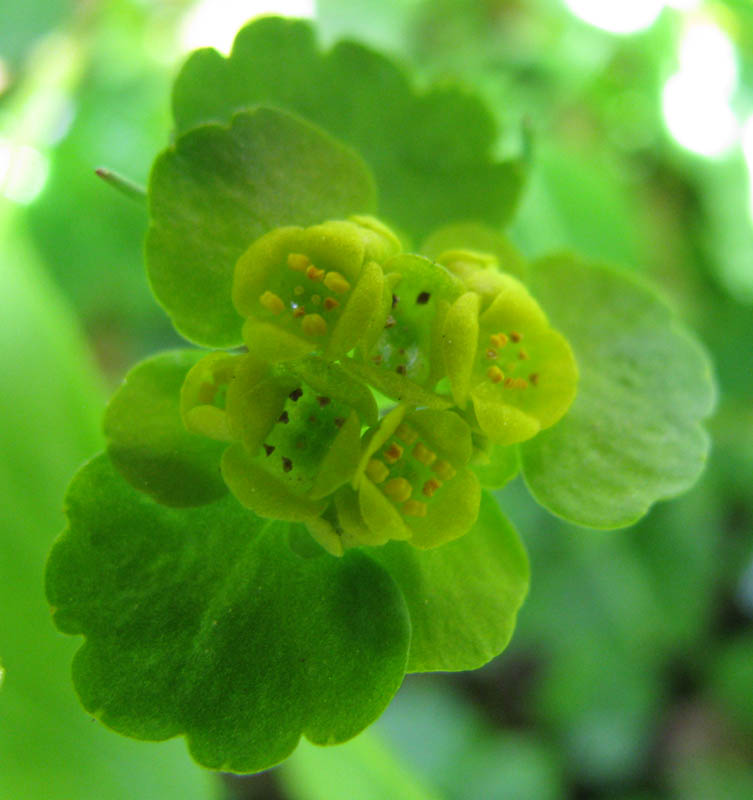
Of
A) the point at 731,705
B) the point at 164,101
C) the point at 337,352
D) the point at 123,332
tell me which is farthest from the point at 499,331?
the point at 731,705

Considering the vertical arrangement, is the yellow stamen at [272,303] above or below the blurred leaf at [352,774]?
above

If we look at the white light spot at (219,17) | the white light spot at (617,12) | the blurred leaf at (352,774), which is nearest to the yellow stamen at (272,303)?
the blurred leaf at (352,774)

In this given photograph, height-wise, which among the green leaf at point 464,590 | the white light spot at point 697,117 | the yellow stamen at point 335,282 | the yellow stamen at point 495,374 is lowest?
the white light spot at point 697,117

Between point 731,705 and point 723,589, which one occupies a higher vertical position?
point 723,589

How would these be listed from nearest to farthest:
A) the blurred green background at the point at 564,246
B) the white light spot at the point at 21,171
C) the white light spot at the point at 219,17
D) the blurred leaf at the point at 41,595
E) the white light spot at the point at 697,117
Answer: the blurred leaf at the point at 41,595, the white light spot at the point at 21,171, the blurred green background at the point at 564,246, the white light spot at the point at 219,17, the white light spot at the point at 697,117

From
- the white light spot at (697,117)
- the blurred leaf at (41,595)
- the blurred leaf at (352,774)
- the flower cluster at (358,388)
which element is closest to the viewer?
the flower cluster at (358,388)

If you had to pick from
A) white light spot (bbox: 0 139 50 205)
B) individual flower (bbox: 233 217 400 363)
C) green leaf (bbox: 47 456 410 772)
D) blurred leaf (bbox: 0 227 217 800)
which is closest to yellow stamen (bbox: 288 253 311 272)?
individual flower (bbox: 233 217 400 363)

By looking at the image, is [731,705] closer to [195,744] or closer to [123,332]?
[123,332]

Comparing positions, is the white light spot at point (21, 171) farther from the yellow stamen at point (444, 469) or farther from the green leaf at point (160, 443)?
the yellow stamen at point (444, 469)
